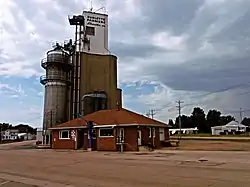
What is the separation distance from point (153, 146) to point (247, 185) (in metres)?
25.5

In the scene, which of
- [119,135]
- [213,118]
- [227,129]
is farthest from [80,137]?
[213,118]

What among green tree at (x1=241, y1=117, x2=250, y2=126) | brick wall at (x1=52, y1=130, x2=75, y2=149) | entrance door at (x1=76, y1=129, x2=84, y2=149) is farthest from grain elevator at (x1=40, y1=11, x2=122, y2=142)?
green tree at (x1=241, y1=117, x2=250, y2=126)

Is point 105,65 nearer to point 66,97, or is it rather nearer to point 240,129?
point 66,97

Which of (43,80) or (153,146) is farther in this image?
(43,80)

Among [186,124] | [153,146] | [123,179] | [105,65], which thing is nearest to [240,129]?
[186,124]

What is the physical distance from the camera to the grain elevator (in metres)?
56.7

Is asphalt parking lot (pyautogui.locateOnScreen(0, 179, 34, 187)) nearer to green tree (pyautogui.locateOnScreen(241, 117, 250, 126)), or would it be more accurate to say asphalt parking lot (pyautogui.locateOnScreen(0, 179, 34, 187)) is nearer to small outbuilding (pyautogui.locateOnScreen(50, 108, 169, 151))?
small outbuilding (pyautogui.locateOnScreen(50, 108, 169, 151))

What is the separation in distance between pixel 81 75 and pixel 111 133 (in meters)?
27.2

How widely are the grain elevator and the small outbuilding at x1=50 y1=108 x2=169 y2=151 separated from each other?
12.9 metres

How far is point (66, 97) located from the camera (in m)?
58.0

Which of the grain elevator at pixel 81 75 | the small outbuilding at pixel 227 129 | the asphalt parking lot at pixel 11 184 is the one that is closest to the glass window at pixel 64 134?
the grain elevator at pixel 81 75

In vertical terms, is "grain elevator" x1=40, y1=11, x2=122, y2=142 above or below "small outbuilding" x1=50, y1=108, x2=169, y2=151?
above

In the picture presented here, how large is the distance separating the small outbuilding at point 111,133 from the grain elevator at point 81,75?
1292 centimetres

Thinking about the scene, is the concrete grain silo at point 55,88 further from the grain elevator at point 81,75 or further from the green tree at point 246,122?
the green tree at point 246,122
